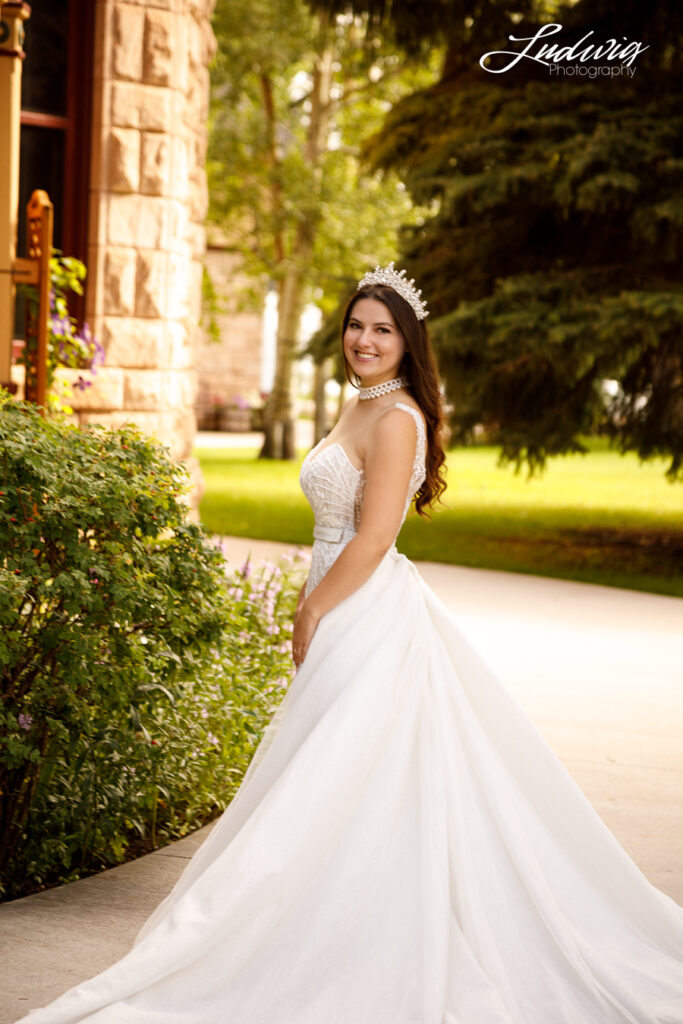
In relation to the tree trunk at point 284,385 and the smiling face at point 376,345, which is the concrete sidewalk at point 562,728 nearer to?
the smiling face at point 376,345

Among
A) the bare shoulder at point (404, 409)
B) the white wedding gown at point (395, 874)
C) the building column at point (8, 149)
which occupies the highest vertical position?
the building column at point (8, 149)

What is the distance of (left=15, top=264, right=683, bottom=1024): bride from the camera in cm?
292

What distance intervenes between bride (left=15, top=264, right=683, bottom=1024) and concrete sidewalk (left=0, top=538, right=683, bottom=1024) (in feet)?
1.40

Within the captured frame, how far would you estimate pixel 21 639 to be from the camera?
3857 millimetres

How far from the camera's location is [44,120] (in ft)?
28.9

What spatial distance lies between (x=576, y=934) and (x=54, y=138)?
7.33 meters

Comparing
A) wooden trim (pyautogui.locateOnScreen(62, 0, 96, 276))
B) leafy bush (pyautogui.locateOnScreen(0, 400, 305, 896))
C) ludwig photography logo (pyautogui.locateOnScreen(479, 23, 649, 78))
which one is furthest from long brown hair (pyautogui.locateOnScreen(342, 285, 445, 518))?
ludwig photography logo (pyautogui.locateOnScreen(479, 23, 649, 78))

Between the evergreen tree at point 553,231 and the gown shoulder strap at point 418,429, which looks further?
the evergreen tree at point 553,231

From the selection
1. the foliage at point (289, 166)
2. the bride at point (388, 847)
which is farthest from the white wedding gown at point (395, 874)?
the foliage at point (289, 166)

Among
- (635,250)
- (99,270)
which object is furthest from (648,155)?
(99,270)

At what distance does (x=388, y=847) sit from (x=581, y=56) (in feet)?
34.9

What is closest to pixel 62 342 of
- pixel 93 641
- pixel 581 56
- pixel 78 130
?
pixel 78 130

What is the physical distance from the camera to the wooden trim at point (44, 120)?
8797 millimetres

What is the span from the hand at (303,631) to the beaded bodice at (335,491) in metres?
0.15
